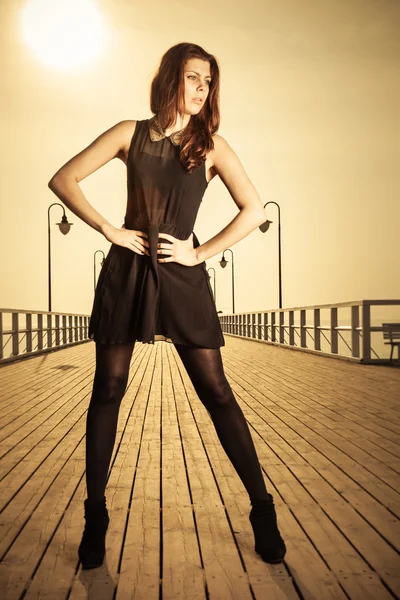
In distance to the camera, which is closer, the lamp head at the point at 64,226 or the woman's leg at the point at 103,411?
the woman's leg at the point at 103,411

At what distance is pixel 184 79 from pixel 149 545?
1.63 m

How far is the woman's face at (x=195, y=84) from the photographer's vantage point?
2.54m

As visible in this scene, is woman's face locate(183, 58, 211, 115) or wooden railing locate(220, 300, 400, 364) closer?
woman's face locate(183, 58, 211, 115)

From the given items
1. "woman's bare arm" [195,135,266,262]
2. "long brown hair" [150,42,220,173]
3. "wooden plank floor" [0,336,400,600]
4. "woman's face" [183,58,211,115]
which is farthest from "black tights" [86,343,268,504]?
"woman's face" [183,58,211,115]

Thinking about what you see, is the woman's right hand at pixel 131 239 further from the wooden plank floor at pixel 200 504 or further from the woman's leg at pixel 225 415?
the wooden plank floor at pixel 200 504

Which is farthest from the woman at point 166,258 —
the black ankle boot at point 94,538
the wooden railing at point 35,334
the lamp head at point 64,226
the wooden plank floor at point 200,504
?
the lamp head at point 64,226

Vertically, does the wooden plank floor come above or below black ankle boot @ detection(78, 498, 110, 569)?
below

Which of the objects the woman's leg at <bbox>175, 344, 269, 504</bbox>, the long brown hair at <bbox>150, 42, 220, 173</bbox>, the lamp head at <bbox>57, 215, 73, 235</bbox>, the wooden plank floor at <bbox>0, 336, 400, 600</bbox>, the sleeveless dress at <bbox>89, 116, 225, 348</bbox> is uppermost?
the lamp head at <bbox>57, 215, 73, 235</bbox>

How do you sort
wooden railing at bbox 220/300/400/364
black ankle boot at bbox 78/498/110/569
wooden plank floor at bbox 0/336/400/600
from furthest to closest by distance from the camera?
wooden railing at bbox 220/300/400/364
black ankle boot at bbox 78/498/110/569
wooden plank floor at bbox 0/336/400/600

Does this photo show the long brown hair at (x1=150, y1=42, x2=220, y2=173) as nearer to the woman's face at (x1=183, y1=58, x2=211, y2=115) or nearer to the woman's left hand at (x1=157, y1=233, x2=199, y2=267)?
the woman's face at (x1=183, y1=58, x2=211, y2=115)

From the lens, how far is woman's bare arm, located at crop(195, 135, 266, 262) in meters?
2.56

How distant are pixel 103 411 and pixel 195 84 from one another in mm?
1146

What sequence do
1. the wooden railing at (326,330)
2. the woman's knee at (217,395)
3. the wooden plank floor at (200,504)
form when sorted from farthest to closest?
the wooden railing at (326,330) → the woman's knee at (217,395) → the wooden plank floor at (200,504)

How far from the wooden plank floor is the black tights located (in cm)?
28
